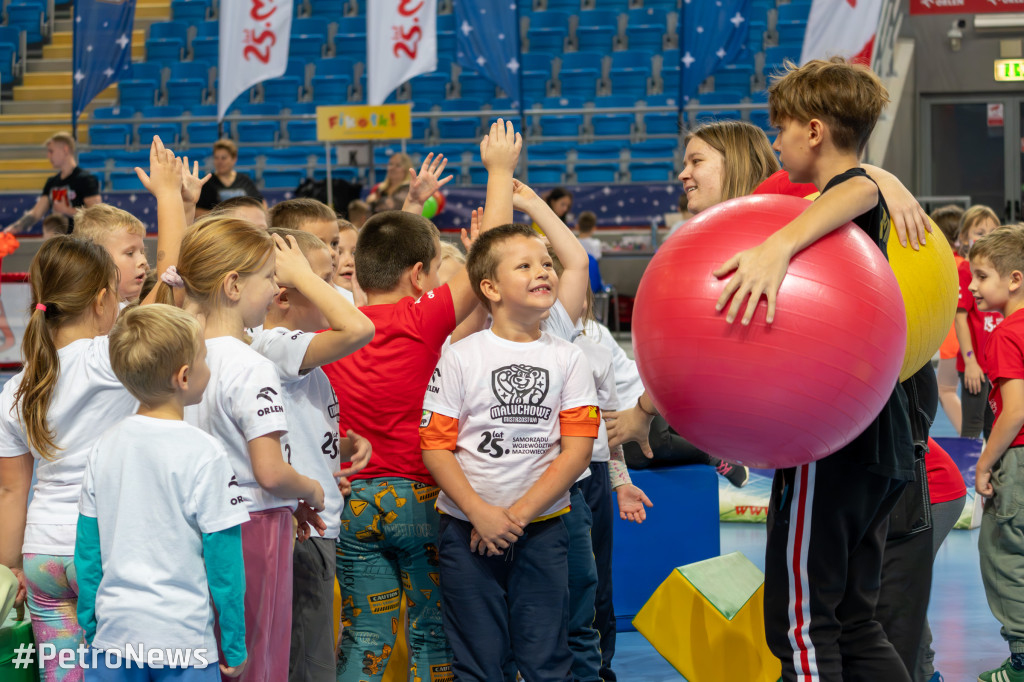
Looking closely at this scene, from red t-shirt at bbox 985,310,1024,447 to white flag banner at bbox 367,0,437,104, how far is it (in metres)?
8.23

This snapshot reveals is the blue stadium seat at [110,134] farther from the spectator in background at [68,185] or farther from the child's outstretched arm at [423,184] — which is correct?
the child's outstretched arm at [423,184]

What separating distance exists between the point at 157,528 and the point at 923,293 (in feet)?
5.60

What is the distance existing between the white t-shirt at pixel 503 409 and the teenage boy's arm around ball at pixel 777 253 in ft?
2.30

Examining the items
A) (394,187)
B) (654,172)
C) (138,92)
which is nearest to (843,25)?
(654,172)

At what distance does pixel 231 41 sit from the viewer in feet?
35.8

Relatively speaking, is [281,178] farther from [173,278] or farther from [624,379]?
[173,278]

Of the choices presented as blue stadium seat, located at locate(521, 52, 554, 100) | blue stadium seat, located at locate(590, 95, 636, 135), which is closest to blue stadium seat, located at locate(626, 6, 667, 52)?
blue stadium seat, located at locate(521, 52, 554, 100)

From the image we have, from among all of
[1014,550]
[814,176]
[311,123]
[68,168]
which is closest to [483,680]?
[814,176]

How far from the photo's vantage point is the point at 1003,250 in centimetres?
357

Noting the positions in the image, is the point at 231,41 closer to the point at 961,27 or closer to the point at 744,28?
the point at 744,28

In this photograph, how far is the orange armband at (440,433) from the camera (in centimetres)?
264

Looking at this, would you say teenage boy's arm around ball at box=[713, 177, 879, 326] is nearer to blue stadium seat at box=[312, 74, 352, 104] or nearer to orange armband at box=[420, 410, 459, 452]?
orange armband at box=[420, 410, 459, 452]

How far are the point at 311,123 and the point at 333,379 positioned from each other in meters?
12.8

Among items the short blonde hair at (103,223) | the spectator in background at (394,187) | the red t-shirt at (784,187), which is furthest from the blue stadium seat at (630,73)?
the red t-shirt at (784,187)
